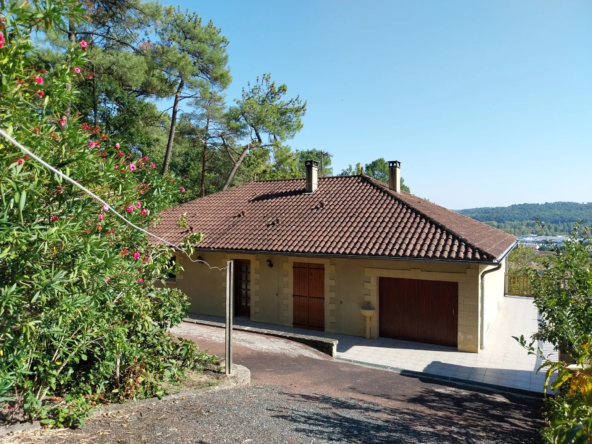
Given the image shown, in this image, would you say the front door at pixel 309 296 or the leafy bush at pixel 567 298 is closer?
the leafy bush at pixel 567 298

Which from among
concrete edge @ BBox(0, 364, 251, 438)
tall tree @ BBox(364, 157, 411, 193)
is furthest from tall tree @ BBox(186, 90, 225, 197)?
tall tree @ BBox(364, 157, 411, 193)

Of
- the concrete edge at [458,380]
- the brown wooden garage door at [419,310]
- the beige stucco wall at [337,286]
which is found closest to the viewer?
the concrete edge at [458,380]

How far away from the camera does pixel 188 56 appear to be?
73.6 ft

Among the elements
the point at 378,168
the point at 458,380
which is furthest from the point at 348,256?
the point at 378,168

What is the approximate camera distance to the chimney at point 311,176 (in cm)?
1673

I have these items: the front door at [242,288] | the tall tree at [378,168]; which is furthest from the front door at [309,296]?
the tall tree at [378,168]

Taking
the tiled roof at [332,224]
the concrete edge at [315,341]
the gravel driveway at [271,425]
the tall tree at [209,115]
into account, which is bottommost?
the concrete edge at [315,341]

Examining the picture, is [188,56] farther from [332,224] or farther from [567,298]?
[567,298]

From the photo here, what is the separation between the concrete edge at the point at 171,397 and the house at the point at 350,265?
18.1ft

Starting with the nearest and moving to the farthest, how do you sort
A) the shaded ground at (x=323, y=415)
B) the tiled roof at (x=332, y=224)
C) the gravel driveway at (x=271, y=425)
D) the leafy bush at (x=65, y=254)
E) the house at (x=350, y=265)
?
the leafy bush at (x=65, y=254), the gravel driveway at (x=271, y=425), the shaded ground at (x=323, y=415), the house at (x=350, y=265), the tiled roof at (x=332, y=224)

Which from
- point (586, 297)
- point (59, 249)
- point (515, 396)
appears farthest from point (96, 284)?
point (515, 396)

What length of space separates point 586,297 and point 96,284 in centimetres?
689

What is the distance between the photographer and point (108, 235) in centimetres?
534

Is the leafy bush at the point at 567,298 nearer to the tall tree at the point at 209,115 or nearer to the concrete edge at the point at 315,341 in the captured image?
the concrete edge at the point at 315,341
